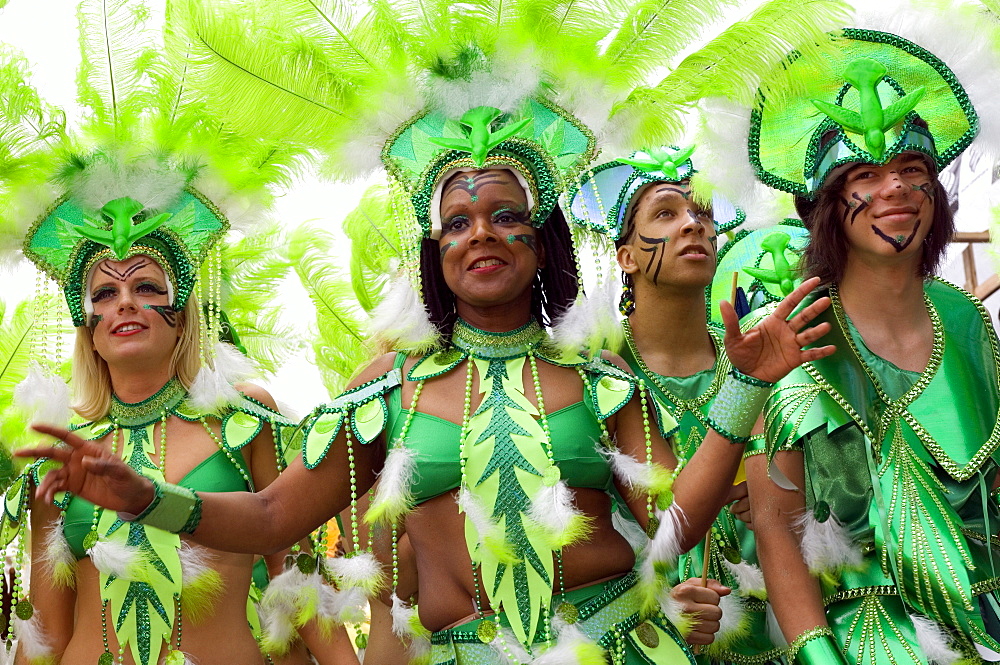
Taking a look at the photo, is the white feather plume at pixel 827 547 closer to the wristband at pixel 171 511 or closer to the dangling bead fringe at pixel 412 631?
the dangling bead fringe at pixel 412 631

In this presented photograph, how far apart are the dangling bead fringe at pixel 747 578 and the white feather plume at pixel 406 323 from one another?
4.79ft

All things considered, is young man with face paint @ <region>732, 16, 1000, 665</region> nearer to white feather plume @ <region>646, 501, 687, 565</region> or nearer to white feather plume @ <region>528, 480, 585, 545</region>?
white feather plume @ <region>646, 501, 687, 565</region>

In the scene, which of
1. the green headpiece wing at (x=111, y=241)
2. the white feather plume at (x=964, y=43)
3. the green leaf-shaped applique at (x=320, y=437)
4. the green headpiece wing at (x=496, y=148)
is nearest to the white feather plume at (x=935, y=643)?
the white feather plume at (x=964, y=43)

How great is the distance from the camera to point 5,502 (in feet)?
13.7

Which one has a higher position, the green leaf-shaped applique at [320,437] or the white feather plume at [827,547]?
the green leaf-shaped applique at [320,437]

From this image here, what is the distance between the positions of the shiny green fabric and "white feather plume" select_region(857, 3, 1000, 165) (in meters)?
1.79

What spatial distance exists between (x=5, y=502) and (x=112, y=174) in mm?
1179

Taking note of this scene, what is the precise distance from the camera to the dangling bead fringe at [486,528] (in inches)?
120

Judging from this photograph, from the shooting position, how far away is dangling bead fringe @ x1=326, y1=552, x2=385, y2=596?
324cm

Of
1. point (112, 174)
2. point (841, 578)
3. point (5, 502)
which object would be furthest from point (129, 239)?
point (841, 578)

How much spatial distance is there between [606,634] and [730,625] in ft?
2.97

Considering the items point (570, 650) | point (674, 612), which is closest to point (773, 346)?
point (674, 612)

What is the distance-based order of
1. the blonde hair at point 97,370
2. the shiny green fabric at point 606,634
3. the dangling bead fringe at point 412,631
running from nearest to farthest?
1. the shiny green fabric at point 606,634
2. the dangling bead fringe at point 412,631
3. the blonde hair at point 97,370

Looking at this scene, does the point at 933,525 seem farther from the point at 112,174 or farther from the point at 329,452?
the point at 112,174
